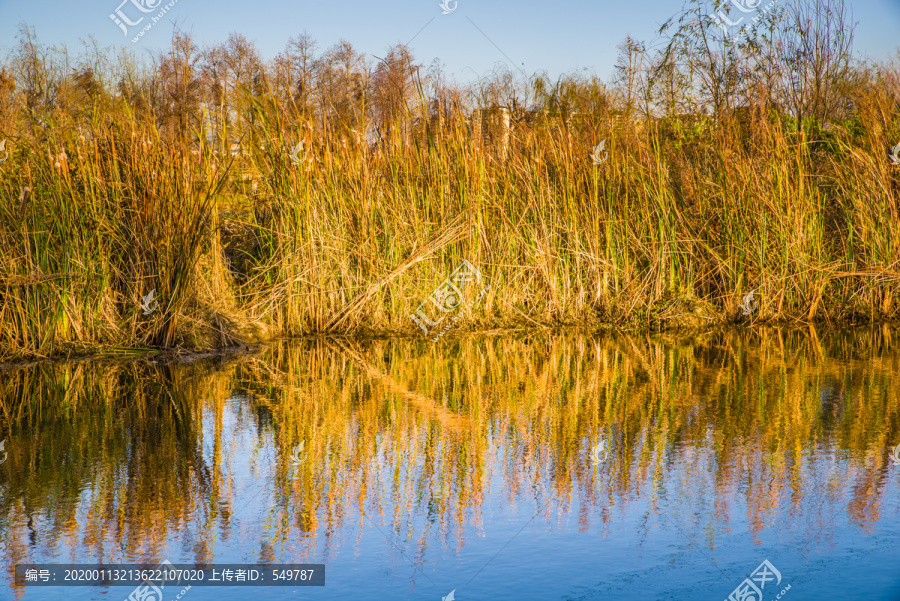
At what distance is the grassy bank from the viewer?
5.73 metres

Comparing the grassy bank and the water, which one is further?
the grassy bank

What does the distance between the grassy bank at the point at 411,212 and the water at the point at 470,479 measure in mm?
1169

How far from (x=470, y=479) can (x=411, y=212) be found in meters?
4.21

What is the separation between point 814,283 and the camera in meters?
7.41

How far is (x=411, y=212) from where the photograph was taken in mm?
6910

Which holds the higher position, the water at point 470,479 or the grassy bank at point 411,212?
the grassy bank at point 411,212

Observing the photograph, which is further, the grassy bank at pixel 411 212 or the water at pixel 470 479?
the grassy bank at pixel 411 212

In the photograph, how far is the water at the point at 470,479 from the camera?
2281 millimetres

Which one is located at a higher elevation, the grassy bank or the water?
the grassy bank

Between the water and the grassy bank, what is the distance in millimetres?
1169

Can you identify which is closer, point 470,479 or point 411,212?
point 470,479

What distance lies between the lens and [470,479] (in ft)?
9.80

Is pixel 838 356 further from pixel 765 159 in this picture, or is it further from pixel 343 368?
pixel 343 368

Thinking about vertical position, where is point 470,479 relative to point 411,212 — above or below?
below
